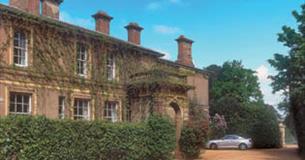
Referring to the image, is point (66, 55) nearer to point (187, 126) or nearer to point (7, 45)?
point (7, 45)

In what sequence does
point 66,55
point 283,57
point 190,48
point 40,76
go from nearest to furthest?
point 40,76 < point 66,55 < point 283,57 < point 190,48

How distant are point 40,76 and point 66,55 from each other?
2.30 metres

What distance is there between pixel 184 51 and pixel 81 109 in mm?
16033

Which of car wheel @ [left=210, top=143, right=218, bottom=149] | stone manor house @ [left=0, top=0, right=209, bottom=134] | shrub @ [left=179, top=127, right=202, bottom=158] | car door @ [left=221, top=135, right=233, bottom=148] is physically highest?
stone manor house @ [left=0, top=0, right=209, bottom=134]

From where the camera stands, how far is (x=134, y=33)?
34438 mm

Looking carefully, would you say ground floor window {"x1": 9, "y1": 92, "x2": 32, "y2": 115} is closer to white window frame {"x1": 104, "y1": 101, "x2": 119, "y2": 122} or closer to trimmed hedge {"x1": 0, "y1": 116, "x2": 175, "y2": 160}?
trimmed hedge {"x1": 0, "y1": 116, "x2": 175, "y2": 160}

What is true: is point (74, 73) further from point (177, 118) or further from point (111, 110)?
point (177, 118)

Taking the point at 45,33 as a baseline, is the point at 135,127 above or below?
below

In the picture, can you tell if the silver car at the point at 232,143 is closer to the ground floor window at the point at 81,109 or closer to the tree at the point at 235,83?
the ground floor window at the point at 81,109

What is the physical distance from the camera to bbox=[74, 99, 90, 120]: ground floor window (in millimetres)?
26614

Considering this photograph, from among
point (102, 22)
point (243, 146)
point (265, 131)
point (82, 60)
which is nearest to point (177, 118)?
point (82, 60)

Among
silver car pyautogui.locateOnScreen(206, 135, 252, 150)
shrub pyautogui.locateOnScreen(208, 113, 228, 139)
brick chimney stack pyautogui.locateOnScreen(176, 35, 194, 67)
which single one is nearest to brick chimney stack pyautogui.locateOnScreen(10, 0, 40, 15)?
brick chimney stack pyautogui.locateOnScreen(176, 35, 194, 67)

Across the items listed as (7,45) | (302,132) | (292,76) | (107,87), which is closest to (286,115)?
(302,132)

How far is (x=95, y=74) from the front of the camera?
2767 centimetres
